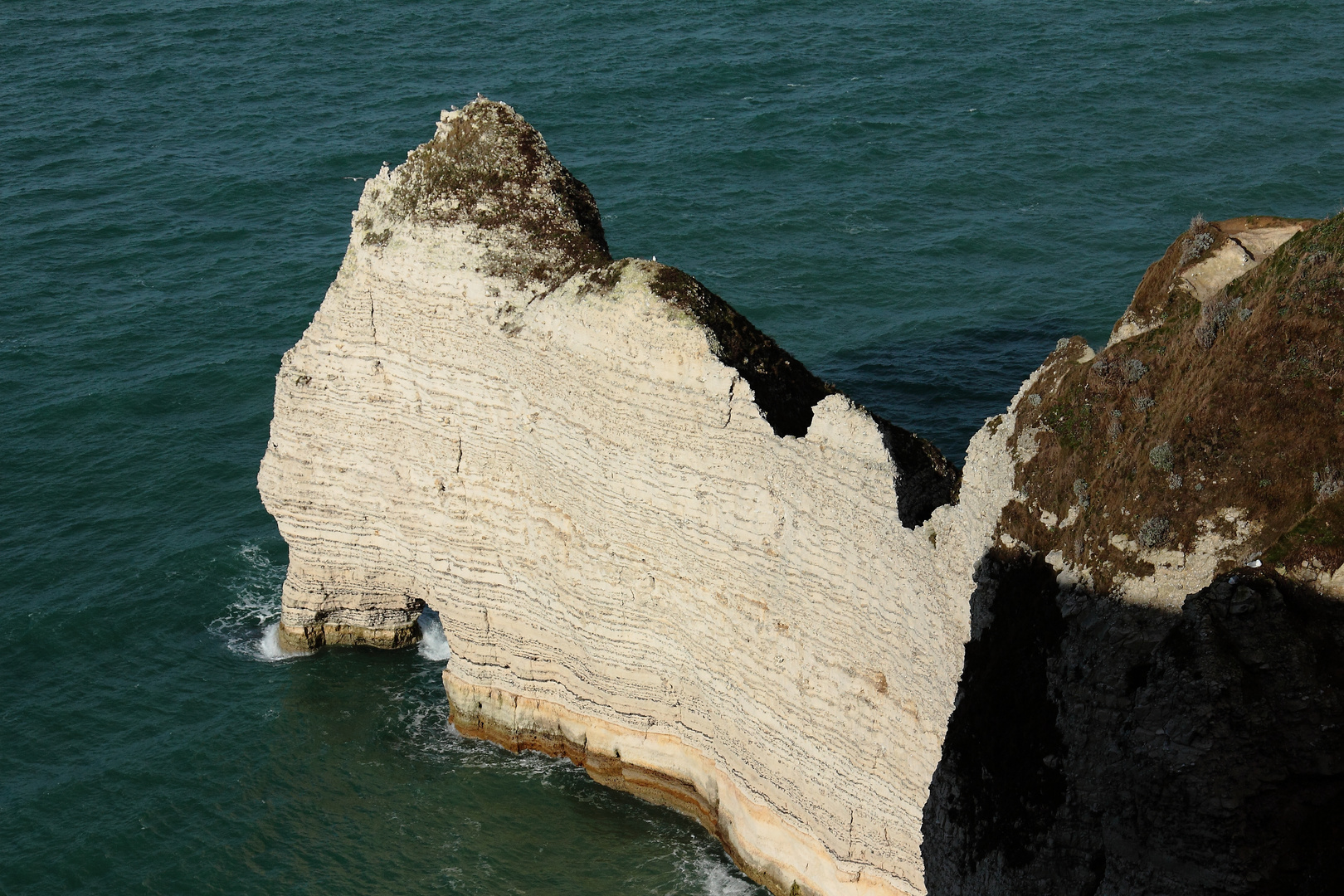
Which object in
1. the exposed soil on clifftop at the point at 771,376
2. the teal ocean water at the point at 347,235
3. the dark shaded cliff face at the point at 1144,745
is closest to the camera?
the dark shaded cliff face at the point at 1144,745

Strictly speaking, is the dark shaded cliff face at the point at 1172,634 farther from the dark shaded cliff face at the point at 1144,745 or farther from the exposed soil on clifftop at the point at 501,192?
the exposed soil on clifftop at the point at 501,192

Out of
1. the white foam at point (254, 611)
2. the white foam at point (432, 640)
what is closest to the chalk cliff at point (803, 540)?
the white foam at point (432, 640)

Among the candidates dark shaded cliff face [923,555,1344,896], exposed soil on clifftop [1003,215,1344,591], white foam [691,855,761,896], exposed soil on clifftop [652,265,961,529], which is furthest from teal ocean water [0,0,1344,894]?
exposed soil on clifftop [1003,215,1344,591]

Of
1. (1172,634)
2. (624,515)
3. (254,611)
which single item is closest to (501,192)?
(624,515)

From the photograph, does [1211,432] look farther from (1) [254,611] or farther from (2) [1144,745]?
(1) [254,611]

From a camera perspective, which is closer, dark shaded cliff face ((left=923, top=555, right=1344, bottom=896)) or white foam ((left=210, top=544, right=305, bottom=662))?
dark shaded cliff face ((left=923, top=555, right=1344, bottom=896))

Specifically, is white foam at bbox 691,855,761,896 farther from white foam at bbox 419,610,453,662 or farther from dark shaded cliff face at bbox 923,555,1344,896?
white foam at bbox 419,610,453,662
